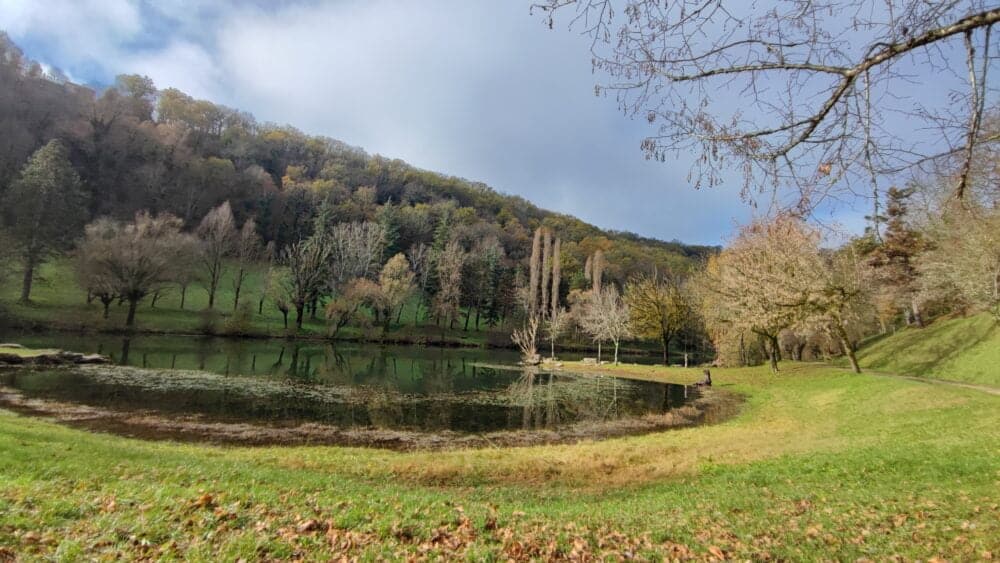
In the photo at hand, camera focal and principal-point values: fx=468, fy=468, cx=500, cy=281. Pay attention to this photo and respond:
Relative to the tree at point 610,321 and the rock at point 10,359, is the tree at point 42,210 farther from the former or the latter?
the tree at point 610,321

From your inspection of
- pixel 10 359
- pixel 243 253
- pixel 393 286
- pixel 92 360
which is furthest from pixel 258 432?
pixel 243 253

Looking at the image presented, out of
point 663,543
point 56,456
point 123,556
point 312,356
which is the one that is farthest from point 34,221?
point 663,543

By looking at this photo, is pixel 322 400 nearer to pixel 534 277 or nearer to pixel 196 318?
pixel 196 318

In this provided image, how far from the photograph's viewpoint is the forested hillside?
74188 mm

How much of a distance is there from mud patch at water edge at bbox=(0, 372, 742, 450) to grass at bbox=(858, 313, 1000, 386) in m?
19.2

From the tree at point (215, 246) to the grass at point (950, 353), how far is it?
67.2 metres

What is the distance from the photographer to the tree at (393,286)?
63125mm

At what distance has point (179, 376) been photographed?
24.5 m

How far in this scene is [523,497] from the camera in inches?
374

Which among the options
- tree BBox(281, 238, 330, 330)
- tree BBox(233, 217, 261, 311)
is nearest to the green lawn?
tree BBox(233, 217, 261, 311)

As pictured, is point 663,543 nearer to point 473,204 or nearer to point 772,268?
point 772,268

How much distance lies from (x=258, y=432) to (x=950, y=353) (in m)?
36.4

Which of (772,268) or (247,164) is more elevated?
(247,164)

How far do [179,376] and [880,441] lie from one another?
29579 mm
